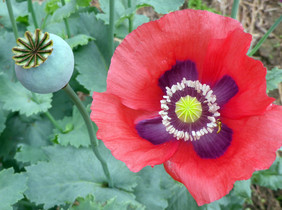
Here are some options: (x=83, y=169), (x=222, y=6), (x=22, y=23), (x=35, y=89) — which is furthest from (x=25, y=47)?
(x=222, y=6)

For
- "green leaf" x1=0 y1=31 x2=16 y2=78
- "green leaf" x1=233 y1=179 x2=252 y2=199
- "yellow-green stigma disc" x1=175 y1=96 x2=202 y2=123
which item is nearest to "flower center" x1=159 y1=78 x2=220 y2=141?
"yellow-green stigma disc" x1=175 y1=96 x2=202 y2=123

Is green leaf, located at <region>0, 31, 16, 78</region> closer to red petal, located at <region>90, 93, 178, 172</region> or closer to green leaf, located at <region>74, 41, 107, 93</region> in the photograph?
green leaf, located at <region>74, 41, 107, 93</region>

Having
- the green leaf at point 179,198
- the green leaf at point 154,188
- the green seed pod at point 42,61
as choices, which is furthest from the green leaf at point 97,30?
the green seed pod at point 42,61

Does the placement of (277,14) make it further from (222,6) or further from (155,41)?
(155,41)

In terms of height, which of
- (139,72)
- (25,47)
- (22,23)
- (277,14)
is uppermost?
(25,47)

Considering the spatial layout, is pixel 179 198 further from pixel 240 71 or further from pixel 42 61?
pixel 42 61

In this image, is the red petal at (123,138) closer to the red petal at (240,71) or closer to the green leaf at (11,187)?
the red petal at (240,71)
